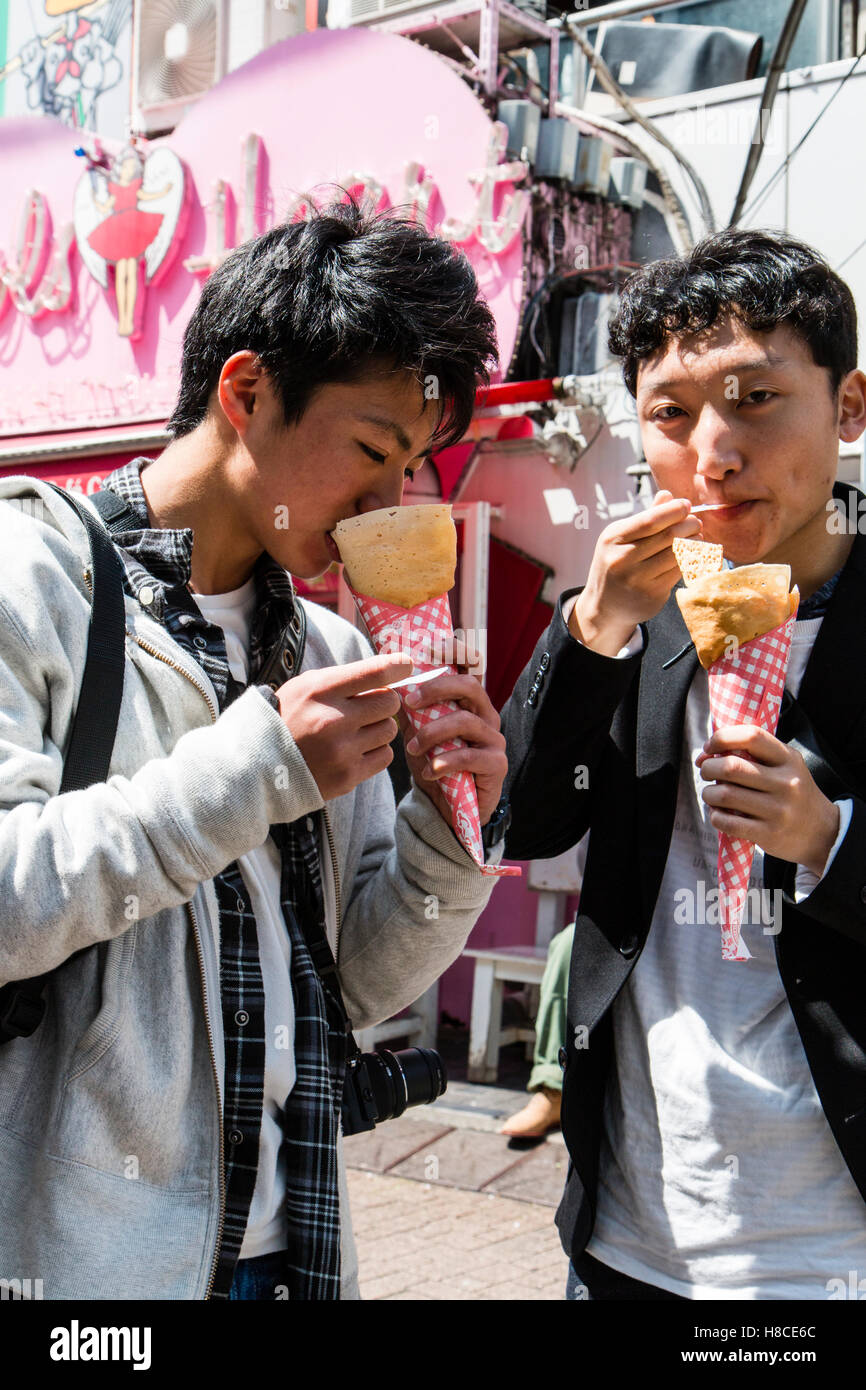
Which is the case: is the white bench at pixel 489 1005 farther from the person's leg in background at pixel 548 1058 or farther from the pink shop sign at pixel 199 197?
the pink shop sign at pixel 199 197

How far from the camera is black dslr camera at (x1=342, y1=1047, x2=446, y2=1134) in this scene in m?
1.95

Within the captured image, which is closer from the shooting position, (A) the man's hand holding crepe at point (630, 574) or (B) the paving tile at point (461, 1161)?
(A) the man's hand holding crepe at point (630, 574)

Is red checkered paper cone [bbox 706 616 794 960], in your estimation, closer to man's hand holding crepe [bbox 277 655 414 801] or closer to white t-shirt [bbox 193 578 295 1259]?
man's hand holding crepe [bbox 277 655 414 801]

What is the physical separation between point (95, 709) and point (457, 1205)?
4.50m

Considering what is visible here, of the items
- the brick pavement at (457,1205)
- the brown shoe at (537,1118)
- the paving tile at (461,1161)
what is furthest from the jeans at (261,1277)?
the brown shoe at (537,1118)

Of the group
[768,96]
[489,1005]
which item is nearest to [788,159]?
[768,96]

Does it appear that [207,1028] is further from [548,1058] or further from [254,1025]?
[548,1058]

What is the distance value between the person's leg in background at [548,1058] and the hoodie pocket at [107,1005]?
4.69 m

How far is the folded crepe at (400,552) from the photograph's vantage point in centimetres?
188

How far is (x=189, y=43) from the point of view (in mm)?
9086

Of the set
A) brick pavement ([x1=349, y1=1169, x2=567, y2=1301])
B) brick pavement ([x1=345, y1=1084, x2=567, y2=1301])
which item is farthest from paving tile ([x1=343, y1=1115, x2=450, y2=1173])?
brick pavement ([x1=349, y1=1169, x2=567, y2=1301])

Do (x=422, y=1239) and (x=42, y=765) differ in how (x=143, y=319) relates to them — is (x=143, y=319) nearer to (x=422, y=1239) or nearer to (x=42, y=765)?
(x=422, y=1239)
